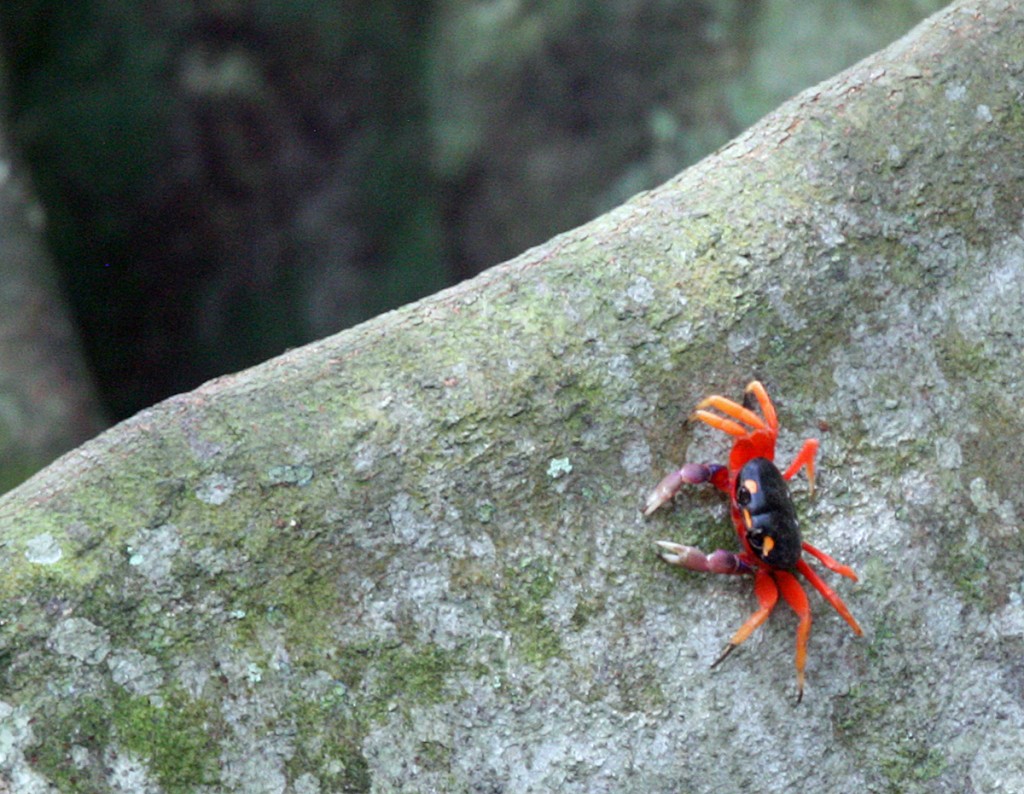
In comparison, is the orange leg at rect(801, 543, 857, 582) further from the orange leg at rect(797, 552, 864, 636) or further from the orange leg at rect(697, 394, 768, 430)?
the orange leg at rect(697, 394, 768, 430)

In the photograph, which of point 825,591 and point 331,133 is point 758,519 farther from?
point 331,133

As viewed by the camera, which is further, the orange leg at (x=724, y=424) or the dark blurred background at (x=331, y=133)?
the dark blurred background at (x=331, y=133)

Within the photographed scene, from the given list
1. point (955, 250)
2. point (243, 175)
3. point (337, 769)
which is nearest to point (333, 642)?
point (337, 769)

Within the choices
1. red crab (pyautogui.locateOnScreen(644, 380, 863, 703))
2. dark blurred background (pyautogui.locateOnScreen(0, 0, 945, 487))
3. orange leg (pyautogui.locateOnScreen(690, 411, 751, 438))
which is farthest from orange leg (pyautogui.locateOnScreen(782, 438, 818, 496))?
dark blurred background (pyautogui.locateOnScreen(0, 0, 945, 487))

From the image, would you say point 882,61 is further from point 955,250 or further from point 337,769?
point 337,769

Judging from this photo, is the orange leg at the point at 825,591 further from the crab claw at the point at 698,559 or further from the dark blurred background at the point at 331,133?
the dark blurred background at the point at 331,133

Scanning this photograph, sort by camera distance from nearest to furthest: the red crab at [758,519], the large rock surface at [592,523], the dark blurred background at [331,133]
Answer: the large rock surface at [592,523] → the red crab at [758,519] → the dark blurred background at [331,133]

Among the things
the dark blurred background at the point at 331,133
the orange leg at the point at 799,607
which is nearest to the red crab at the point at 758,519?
the orange leg at the point at 799,607
